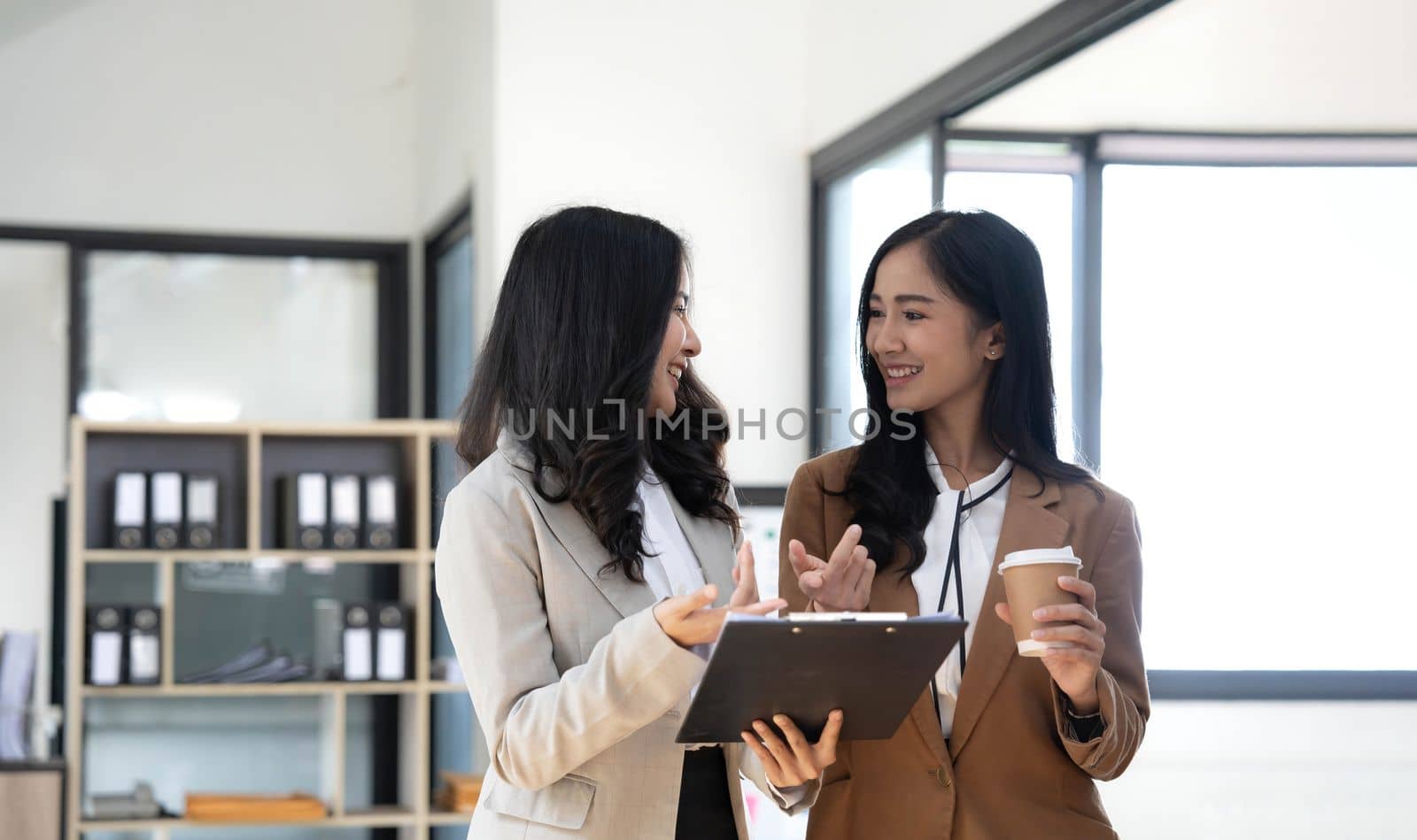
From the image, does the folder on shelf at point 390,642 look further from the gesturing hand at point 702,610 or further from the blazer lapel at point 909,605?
the gesturing hand at point 702,610

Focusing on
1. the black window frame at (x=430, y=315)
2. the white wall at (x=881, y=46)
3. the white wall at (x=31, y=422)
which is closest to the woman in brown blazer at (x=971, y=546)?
the white wall at (x=881, y=46)

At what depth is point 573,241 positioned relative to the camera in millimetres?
1761

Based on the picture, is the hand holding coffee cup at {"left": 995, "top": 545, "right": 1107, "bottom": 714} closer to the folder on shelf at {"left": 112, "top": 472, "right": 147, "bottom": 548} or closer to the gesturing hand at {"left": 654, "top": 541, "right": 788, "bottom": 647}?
the gesturing hand at {"left": 654, "top": 541, "right": 788, "bottom": 647}

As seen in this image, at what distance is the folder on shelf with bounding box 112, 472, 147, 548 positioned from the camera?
4.33 metres

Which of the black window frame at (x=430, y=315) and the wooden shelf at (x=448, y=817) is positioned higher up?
the black window frame at (x=430, y=315)

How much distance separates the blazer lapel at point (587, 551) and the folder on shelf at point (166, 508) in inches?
117

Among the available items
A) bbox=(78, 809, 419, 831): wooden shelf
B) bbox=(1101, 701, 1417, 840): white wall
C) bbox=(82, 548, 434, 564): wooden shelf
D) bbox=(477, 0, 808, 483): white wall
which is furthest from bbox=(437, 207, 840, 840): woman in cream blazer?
bbox=(78, 809, 419, 831): wooden shelf

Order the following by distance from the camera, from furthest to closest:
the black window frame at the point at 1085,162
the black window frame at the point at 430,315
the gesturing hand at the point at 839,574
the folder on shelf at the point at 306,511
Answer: the black window frame at the point at 430,315, the folder on shelf at the point at 306,511, the black window frame at the point at 1085,162, the gesturing hand at the point at 839,574

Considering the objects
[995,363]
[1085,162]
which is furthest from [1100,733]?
[1085,162]

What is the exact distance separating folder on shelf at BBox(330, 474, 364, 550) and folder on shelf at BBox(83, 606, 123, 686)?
651 millimetres

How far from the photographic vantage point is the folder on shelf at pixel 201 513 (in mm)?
4402

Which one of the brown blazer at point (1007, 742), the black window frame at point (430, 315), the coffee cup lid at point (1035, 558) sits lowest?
the brown blazer at point (1007, 742)

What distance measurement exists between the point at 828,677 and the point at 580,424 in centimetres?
47

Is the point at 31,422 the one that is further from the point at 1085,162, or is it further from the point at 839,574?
the point at 839,574
